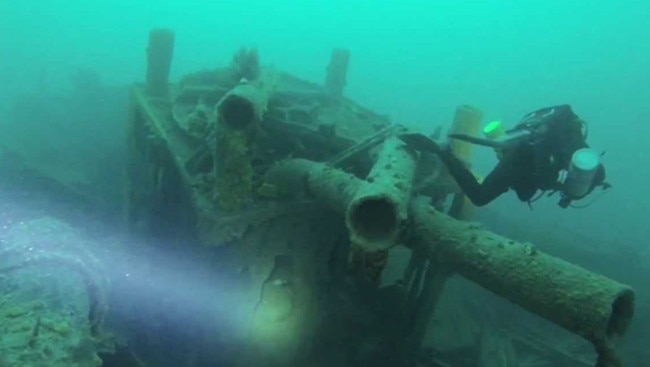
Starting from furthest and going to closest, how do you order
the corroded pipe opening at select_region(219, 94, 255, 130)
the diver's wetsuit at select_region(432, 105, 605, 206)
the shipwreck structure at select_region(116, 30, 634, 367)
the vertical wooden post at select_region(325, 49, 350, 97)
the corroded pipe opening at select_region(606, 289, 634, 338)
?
the vertical wooden post at select_region(325, 49, 350, 97) → the diver's wetsuit at select_region(432, 105, 605, 206) → the corroded pipe opening at select_region(219, 94, 255, 130) → the shipwreck structure at select_region(116, 30, 634, 367) → the corroded pipe opening at select_region(606, 289, 634, 338)

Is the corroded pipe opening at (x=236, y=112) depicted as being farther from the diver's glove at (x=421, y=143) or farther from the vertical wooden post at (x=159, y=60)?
the vertical wooden post at (x=159, y=60)

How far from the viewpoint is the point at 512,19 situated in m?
106

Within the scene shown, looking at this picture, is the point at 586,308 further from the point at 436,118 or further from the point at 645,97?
the point at 645,97

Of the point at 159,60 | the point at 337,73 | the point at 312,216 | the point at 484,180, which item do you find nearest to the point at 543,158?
the point at 484,180

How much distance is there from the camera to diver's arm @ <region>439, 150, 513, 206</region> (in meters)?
5.47

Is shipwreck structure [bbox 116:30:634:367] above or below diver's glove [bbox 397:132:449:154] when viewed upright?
below

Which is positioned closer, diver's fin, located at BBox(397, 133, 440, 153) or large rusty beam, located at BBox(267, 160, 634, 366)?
large rusty beam, located at BBox(267, 160, 634, 366)

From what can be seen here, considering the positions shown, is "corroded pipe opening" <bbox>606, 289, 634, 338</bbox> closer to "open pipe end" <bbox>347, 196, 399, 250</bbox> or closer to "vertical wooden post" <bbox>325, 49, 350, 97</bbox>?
"open pipe end" <bbox>347, 196, 399, 250</bbox>

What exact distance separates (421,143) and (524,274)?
6.73ft

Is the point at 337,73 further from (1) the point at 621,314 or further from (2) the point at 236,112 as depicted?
(1) the point at 621,314

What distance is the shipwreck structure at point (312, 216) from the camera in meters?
2.93

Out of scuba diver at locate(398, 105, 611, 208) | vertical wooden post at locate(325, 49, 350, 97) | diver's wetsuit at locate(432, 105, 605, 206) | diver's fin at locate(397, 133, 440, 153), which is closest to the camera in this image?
diver's fin at locate(397, 133, 440, 153)

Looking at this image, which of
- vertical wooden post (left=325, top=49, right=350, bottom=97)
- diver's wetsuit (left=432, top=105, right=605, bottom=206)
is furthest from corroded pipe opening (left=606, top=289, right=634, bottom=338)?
vertical wooden post (left=325, top=49, right=350, bottom=97)

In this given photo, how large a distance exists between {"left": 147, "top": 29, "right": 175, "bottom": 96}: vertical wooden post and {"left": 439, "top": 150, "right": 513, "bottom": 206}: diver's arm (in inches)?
176
